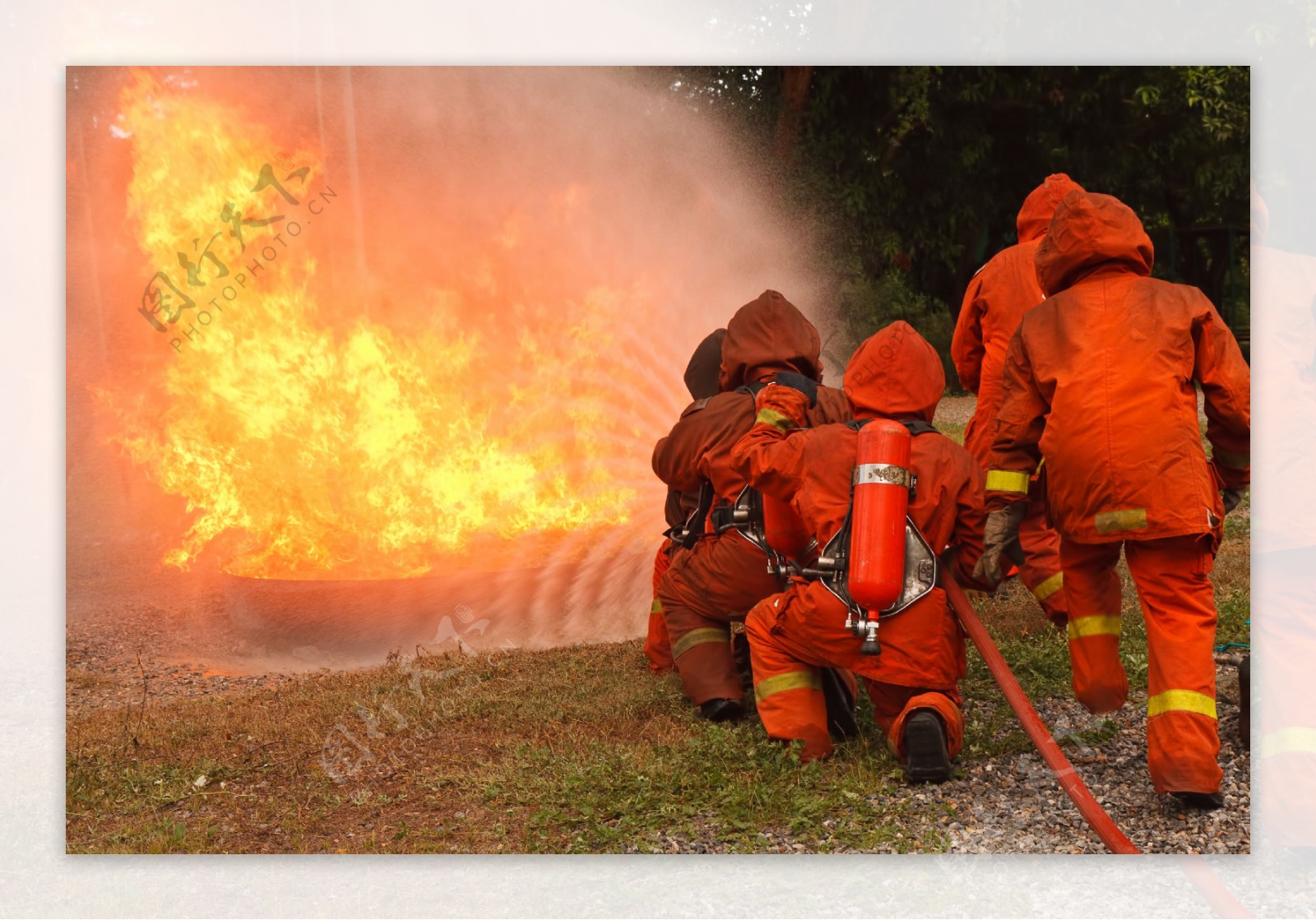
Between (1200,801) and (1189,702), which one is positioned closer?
(1189,702)

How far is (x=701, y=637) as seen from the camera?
16.0ft

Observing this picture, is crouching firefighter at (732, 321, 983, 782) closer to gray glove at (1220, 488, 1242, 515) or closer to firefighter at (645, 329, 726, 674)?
gray glove at (1220, 488, 1242, 515)

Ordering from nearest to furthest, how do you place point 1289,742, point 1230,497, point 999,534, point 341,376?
1. point 999,534
2. point 1230,497
3. point 1289,742
4. point 341,376

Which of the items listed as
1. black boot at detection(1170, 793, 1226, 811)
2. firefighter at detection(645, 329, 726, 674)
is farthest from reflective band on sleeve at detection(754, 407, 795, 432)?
black boot at detection(1170, 793, 1226, 811)

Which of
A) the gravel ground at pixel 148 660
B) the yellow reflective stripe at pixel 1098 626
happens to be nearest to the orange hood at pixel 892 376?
the yellow reflective stripe at pixel 1098 626

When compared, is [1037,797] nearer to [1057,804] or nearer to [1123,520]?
[1057,804]

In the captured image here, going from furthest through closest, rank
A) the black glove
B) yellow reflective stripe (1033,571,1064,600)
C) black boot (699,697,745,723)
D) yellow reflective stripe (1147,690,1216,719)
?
yellow reflective stripe (1033,571,1064,600) < black boot (699,697,745,723) < the black glove < yellow reflective stripe (1147,690,1216,719)

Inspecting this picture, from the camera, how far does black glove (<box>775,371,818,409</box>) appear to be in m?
4.61

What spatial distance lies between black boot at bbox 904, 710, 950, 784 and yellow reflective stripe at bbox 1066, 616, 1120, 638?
1.95 feet

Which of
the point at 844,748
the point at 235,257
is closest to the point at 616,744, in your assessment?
the point at 844,748

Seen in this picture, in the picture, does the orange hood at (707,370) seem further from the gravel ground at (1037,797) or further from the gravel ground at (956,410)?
the gravel ground at (1037,797)

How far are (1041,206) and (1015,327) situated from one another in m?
0.61

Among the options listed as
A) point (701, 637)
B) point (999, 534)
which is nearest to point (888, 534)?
point (999, 534)

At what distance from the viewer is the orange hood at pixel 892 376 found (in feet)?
13.3
